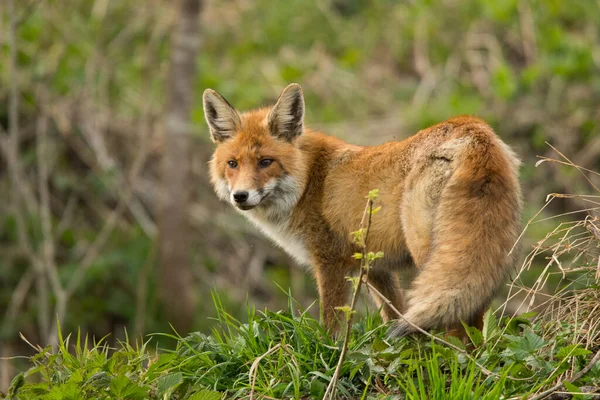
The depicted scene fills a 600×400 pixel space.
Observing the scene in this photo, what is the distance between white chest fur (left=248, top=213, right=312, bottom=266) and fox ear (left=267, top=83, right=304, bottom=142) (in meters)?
0.73

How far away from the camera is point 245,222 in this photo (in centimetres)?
1208

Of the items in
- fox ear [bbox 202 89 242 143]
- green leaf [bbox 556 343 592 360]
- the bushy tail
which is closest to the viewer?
green leaf [bbox 556 343 592 360]

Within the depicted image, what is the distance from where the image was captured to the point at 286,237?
6.39 metres

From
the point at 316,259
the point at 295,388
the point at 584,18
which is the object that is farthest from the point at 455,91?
the point at 295,388

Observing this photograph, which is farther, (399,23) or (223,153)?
(399,23)

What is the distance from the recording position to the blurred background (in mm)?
10742

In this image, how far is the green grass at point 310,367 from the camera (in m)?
4.08

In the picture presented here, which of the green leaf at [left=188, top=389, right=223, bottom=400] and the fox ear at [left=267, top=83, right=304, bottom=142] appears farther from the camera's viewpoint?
the fox ear at [left=267, top=83, right=304, bottom=142]

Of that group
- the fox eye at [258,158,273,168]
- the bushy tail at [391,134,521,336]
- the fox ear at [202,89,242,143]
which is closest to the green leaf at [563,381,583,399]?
the bushy tail at [391,134,521,336]

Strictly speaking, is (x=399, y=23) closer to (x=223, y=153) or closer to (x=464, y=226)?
(x=223, y=153)

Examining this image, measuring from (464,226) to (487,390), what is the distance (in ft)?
3.41

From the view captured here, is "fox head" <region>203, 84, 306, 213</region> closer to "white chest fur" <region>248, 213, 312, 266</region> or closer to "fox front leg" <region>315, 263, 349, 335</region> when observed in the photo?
"white chest fur" <region>248, 213, 312, 266</region>

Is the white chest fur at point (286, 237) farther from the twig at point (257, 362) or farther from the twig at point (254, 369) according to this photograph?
the twig at point (254, 369)

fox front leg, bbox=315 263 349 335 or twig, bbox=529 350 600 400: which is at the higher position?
twig, bbox=529 350 600 400
